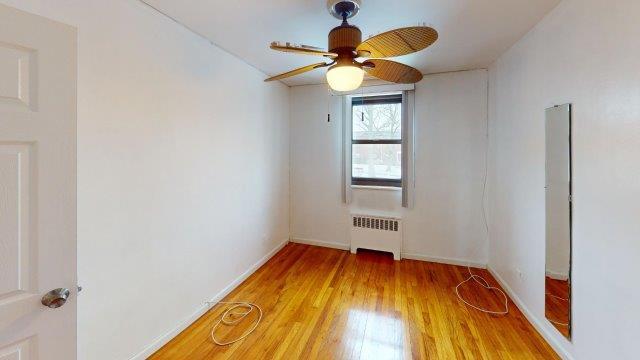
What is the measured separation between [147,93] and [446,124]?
10.3 ft

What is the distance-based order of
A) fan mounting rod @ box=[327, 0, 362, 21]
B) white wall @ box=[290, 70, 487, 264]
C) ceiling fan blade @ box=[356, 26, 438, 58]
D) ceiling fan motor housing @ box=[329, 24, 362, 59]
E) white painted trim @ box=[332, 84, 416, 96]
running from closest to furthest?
ceiling fan blade @ box=[356, 26, 438, 58]
ceiling fan motor housing @ box=[329, 24, 362, 59]
fan mounting rod @ box=[327, 0, 362, 21]
white wall @ box=[290, 70, 487, 264]
white painted trim @ box=[332, 84, 416, 96]

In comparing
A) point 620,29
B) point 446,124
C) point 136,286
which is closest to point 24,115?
point 136,286

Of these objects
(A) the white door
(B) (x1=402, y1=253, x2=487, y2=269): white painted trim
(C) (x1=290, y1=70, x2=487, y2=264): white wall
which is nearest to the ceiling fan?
(A) the white door

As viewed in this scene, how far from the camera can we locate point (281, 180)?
3922 millimetres

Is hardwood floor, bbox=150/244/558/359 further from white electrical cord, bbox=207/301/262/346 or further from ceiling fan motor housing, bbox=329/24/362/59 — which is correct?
ceiling fan motor housing, bbox=329/24/362/59

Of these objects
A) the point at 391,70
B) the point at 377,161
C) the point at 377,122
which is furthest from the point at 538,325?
the point at 377,122

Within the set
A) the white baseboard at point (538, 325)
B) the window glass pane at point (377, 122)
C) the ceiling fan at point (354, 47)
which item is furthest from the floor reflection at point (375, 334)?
the window glass pane at point (377, 122)

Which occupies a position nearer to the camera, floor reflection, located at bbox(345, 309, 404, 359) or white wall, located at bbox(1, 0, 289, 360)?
white wall, located at bbox(1, 0, 289, 360)

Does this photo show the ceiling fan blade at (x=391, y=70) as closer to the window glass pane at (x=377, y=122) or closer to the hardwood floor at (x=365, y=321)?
the window glass pane at (x=377, y=122)

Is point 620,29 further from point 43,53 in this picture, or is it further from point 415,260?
point 415,260

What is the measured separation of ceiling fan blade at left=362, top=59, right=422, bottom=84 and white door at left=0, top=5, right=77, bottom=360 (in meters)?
1.51

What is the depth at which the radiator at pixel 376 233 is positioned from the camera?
357 cm

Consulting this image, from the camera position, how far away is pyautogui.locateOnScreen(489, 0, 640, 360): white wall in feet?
4.42

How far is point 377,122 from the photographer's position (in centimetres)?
376
